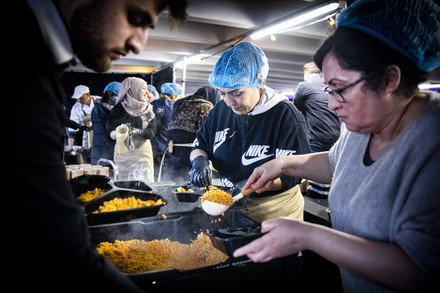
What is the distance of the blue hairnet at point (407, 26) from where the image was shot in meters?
1.05

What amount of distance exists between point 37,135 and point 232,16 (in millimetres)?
4331

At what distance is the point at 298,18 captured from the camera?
143 inches

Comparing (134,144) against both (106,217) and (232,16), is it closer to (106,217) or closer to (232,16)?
(232,16)

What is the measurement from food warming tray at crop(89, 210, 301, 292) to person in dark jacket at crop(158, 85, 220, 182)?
10.5 feet

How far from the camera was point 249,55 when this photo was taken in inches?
89.0

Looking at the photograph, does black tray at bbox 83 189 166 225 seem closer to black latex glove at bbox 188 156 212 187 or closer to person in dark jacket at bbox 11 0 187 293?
black latex glove at bbox 188 156 212 187

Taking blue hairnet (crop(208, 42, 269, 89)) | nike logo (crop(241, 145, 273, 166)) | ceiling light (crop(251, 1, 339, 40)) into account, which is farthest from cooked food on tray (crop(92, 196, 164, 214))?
ceiling light (crop(251, 1, 339, 40))

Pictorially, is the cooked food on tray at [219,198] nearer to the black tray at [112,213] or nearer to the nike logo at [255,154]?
the black tray at [112,213]

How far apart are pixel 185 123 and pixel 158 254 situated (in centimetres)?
349

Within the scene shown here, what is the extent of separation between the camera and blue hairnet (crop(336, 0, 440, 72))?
1046mm

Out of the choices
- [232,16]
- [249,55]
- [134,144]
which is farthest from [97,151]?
[249,55]

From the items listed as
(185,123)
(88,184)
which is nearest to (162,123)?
(185,123)

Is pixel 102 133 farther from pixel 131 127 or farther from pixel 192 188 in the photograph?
pixel 192 188

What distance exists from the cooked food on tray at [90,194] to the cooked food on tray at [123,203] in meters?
0.14
